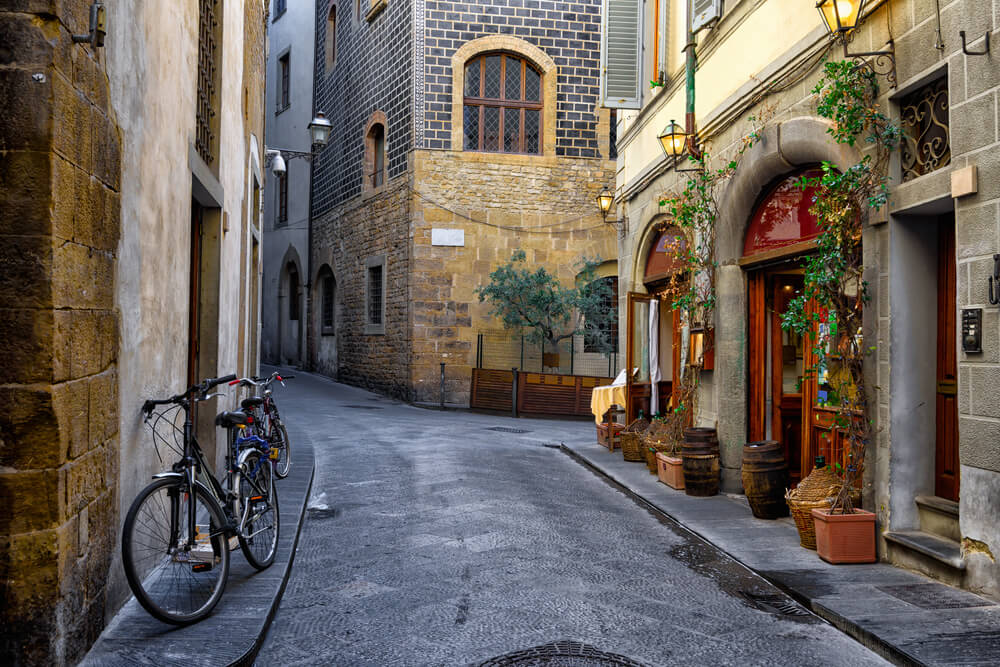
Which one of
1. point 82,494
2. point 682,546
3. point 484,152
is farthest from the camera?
point 484,152

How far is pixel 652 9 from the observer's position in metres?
11.0

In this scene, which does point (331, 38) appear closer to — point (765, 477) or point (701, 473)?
point (701, 473)

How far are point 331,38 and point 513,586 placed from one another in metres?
22.4

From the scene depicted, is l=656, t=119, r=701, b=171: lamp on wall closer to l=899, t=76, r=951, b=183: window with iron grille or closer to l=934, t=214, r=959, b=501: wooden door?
l=899, t=76, r=951, b=183: window with iron grille

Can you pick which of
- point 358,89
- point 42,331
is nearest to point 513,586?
point 42,331

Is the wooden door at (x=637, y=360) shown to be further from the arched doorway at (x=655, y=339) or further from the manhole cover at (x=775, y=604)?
the manhole cover at (x=775, y=604)

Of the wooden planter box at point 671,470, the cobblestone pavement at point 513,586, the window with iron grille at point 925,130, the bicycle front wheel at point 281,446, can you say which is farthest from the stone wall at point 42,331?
the wooden planter box at point 671,470

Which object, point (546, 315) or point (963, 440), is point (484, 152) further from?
point (963, 440)

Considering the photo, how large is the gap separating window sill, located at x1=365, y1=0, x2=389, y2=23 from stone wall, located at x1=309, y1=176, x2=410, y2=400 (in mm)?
4113

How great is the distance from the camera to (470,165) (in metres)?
18.9

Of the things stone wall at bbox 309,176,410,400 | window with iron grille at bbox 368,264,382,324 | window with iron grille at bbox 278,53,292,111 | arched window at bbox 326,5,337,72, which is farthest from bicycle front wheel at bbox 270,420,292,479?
window with iron grille at bbox 278,53,292,111

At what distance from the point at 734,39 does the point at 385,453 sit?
594 cm

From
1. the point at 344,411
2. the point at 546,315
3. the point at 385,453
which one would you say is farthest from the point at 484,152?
the point at 385,453

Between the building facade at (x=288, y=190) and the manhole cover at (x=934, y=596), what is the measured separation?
74.1ft
